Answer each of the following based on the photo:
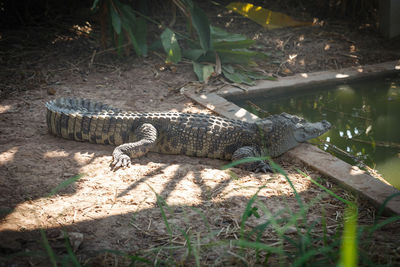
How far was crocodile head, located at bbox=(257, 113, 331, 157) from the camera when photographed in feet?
13.0

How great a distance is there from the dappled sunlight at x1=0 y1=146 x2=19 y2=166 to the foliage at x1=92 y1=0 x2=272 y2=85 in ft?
8.14

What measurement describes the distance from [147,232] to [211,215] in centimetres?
48

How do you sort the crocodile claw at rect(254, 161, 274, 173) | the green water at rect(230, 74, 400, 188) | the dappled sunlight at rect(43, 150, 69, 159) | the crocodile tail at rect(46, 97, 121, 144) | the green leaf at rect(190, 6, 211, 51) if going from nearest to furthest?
the dappled sunlight at rect(43, 150, 69, 159) → the crocodile claw at rect(254, 161, 274, 173) → the crocodile tail at rect(46, 97, 121, 144) → the green water at rect(230, 74, 400, 188) → the green leaf at rect(190, 6, 211, 51)

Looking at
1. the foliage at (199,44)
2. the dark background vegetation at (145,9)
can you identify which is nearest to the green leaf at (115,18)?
the foliage at (199,44)

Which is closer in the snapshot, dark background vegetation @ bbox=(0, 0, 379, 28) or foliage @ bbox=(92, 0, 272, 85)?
foliage @ bbox=(92, 0, 272, 85)

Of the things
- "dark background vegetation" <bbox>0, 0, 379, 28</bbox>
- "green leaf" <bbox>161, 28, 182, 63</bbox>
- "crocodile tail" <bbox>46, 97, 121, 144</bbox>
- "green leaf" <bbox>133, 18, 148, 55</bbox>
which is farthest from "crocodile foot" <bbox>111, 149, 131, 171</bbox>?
"dark background vegetation" <bbox>0, 0, 379, 28</bbox>

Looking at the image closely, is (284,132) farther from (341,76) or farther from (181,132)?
(341,76)

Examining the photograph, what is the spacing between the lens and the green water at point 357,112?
4.07m

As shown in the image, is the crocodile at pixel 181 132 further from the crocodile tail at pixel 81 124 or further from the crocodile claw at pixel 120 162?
the crocodile claw at pixel 120 162

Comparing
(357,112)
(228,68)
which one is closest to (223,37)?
(228,68)

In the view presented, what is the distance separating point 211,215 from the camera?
2732 mm

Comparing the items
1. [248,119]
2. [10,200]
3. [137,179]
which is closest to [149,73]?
[248,119]

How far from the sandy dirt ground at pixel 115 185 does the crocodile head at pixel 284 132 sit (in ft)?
0.54

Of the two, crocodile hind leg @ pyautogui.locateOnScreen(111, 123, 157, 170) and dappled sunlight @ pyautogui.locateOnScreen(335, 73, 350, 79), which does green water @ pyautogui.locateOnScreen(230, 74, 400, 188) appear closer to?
dappled sunlight @ pyautogui.locateOnScreen(335, 73, 350, 79)
